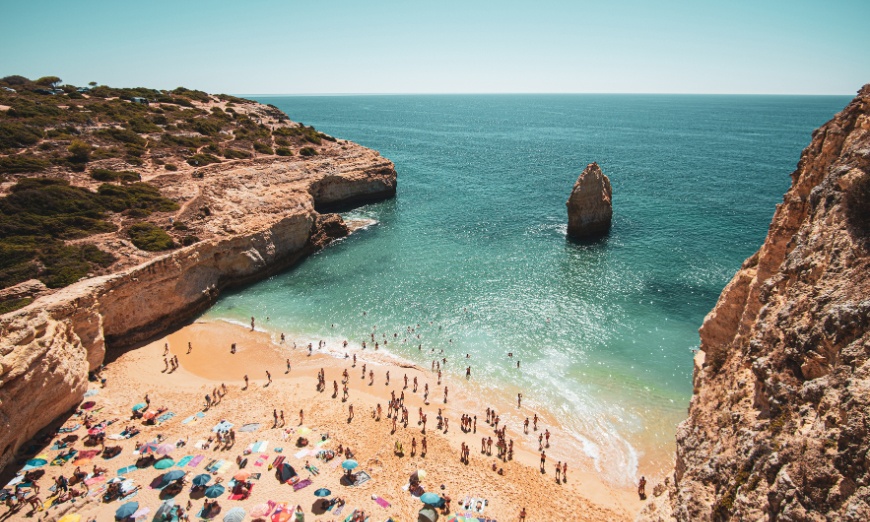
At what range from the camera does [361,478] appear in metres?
20.4

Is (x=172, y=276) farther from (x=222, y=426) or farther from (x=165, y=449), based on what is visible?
(x=165, y=449)

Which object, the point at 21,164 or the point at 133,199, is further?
the point at 133,199

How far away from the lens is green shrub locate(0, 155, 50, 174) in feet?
126

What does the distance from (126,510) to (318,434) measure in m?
8.63

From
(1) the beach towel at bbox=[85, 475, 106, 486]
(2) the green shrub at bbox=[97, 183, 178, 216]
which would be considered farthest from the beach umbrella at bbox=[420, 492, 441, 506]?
(2) the green shrub at bbox=[97, 183, 178, 216]

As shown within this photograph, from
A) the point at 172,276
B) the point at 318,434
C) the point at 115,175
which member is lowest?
the point at 318,434

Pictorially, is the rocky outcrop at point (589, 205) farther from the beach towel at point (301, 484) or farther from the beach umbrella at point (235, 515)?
the beach umbrella at point (235, 515)

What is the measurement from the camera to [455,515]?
18469mm

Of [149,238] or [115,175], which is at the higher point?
[115,175]

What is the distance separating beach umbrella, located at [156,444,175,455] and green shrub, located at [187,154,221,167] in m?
39.0

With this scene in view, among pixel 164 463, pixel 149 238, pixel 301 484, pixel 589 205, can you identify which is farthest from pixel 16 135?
pixel 589 205

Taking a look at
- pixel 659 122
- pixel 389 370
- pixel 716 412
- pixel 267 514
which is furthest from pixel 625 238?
pixel 659 122

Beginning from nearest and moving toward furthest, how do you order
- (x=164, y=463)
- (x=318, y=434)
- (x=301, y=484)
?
(x=301, y=484) → (x=164, y=463) → (x=318, y=434)

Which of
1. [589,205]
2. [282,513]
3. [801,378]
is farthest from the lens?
[589,205]
